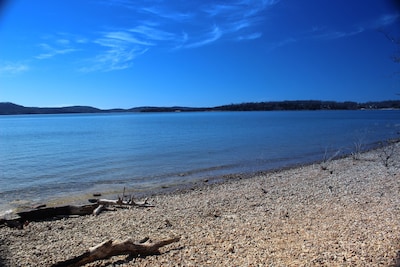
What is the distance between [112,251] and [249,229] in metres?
3.11

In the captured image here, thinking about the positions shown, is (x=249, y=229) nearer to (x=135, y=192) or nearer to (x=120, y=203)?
(x=120, y=203)

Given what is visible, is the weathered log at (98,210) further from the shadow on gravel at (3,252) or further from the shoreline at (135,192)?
the shadow on gravel at (3,252)

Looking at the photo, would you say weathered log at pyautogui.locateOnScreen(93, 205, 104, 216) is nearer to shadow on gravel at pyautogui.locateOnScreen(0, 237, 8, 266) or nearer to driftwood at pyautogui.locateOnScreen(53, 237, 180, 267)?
shadow on gravel at pyautogui.locateOnScreen(0, 237, 8, 266)

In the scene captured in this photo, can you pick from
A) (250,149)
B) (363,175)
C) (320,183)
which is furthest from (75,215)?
(250,149)

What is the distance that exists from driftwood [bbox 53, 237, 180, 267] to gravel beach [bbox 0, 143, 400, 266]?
135 millimetres

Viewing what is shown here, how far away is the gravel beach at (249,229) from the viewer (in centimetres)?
556

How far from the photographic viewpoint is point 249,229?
24.0 ft

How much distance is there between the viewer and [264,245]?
20.1 ft

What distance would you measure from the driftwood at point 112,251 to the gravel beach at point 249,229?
14cm

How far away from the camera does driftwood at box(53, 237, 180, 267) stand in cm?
535

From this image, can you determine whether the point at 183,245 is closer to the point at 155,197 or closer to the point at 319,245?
the point at 319,245

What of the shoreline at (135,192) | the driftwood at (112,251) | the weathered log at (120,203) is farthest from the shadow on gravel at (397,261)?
the shoreline at (135,192)

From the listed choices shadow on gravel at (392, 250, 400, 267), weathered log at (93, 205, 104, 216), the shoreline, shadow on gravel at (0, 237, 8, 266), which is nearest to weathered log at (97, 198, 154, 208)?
weathered log at (93, 205, 104, 216)

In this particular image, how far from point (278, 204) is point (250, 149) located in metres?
18.7
